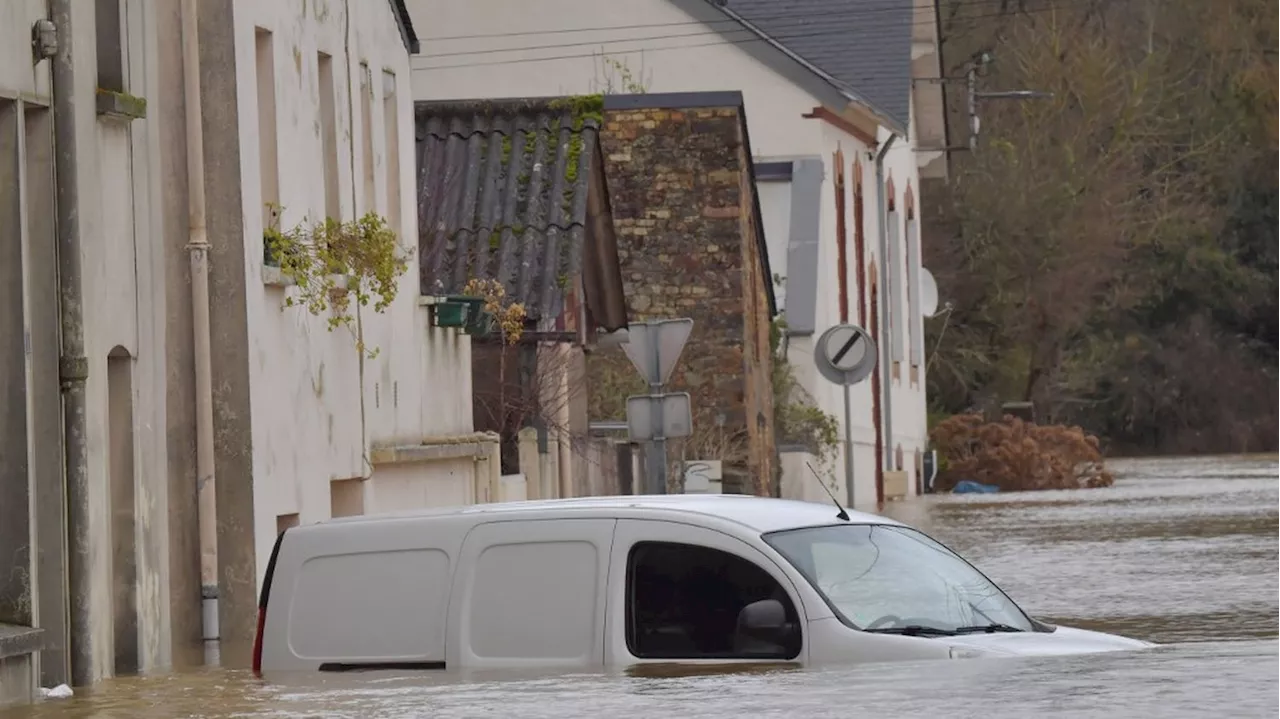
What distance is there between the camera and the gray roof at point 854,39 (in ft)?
132

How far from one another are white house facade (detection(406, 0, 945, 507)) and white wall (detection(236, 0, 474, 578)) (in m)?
13.6

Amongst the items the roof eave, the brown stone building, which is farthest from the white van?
the roof eave

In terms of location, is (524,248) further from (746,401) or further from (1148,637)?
(1148,637)

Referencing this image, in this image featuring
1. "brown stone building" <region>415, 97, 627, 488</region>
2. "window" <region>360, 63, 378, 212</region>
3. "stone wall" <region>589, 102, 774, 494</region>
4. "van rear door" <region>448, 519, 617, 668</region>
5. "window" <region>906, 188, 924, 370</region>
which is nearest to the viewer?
"van rear door" <region>448, 519, 617, 668</region>

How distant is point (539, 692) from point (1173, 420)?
5669 centimetres

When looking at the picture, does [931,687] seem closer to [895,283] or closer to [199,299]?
[199,299]

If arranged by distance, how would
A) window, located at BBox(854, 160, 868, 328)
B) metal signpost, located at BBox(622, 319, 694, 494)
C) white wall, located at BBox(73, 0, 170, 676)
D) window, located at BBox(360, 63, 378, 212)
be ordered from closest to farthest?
white wall, located at BBox(73, 0, 170, 676), metal signpost, located at BBox(622, 319, 694, 494), window, located at BBox(360, 63, 378, 212), window, located at BBox(854, 160, 868, 328)

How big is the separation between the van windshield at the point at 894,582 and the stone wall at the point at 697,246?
19430mm

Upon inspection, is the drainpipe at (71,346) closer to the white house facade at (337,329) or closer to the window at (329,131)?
the white house facade at (337,329)

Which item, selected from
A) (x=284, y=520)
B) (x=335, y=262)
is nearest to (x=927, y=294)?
(x=335, y=262)

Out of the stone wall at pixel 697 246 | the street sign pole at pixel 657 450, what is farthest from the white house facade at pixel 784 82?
the street sign pole at pixel 657 450

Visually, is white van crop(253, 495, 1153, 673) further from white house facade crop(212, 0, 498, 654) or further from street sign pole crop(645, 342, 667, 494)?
street sign pole crop(645, 342, 667, 494)

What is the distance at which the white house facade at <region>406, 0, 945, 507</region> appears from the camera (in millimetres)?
36938

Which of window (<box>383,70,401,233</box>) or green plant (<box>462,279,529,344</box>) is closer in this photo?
window (<box>383,70,401,233</box>)
